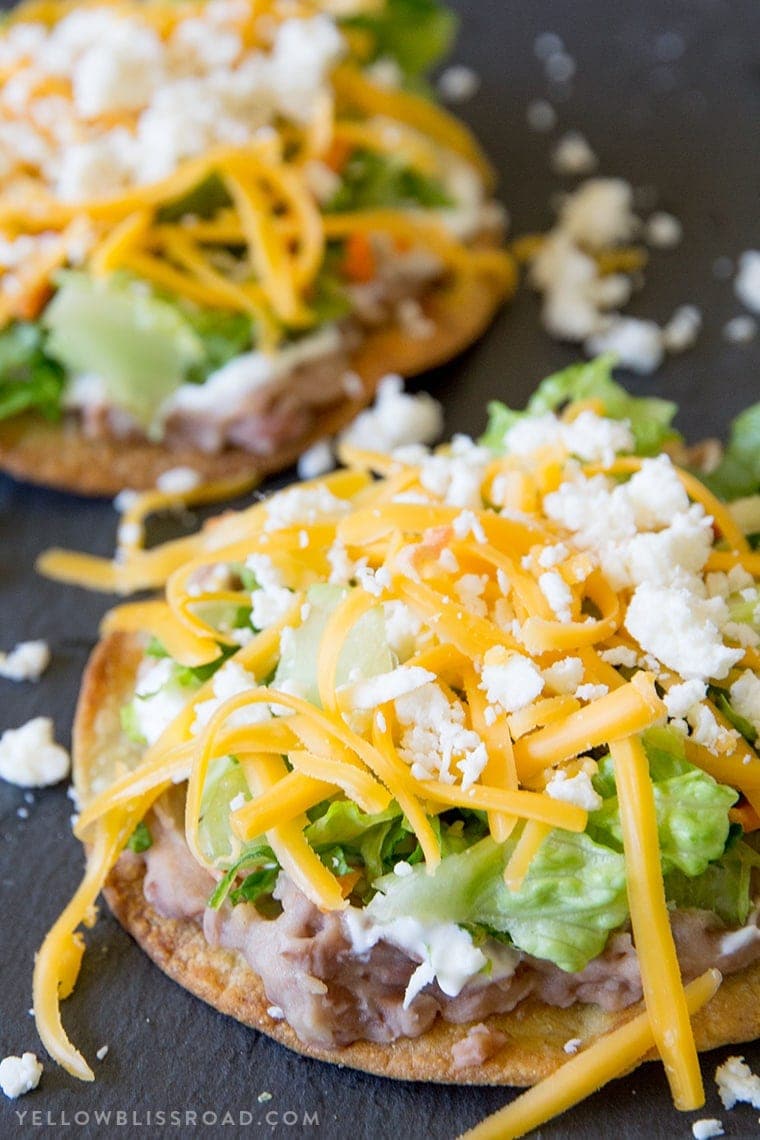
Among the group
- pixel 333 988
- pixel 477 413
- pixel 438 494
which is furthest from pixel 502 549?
pixel 477 413

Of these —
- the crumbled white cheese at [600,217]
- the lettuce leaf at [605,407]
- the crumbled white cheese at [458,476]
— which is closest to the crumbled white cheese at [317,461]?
the lettuce leaf at [605,407]

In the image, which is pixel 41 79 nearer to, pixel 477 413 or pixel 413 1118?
pixel 477 413

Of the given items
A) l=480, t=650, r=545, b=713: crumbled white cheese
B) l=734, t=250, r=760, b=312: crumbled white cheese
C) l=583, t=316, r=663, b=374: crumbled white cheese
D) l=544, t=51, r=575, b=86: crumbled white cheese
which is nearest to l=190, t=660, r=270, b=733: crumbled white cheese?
l=480, t=650, r=545, b=713: crumbled white cheese

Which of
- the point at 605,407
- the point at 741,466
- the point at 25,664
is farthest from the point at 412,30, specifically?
the point at 25,664

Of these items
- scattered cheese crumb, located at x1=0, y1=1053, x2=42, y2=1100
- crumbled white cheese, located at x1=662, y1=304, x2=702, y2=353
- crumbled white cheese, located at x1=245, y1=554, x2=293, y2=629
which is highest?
crumbled white cheese, located at x1=245, y1=554, x2=293, y2=629

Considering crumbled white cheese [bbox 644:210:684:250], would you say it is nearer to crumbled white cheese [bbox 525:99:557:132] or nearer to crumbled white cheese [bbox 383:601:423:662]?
crumbled white cheese [bbox 525:99:557:132]

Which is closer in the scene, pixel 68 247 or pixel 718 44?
pixel 68 247
